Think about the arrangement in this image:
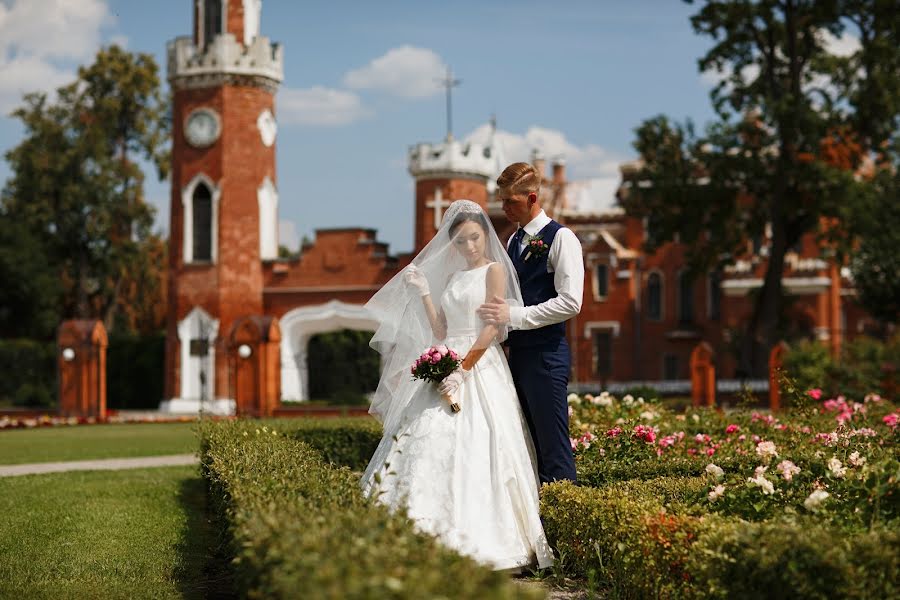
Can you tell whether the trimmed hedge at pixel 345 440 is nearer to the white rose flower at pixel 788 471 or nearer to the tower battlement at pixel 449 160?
the white rose flower at pixel 788 471

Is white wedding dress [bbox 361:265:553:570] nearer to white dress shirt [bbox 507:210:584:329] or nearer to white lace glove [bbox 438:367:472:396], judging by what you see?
white lace glove [bbox 438:367:472:396]

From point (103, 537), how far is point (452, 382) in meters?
3.35

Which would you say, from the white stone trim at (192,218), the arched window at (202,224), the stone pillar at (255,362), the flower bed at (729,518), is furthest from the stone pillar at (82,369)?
the flower bed at (729,518)

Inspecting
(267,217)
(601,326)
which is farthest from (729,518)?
(601,326)

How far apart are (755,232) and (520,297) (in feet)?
86.2

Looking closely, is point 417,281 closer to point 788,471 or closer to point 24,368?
point 788,471

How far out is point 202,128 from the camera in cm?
3366

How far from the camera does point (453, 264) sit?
24.4 feet

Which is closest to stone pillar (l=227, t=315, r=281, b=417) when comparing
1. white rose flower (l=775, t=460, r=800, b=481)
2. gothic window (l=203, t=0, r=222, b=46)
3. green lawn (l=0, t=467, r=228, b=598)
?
gothic window (l=203, t=0, r=222, b=46)

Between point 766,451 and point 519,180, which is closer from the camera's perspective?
point 519,180

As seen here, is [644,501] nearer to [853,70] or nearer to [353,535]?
[353,535]

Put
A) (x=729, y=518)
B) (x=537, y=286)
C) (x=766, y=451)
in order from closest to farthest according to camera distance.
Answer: (x=729, y=518), (x=537, y=286), (x=766, y=451)

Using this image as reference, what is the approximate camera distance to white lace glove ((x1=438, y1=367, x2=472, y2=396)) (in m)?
6.76

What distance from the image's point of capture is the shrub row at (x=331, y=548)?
10.8ft
